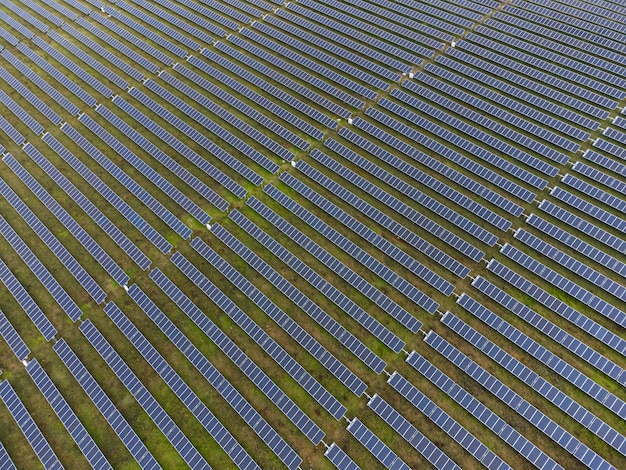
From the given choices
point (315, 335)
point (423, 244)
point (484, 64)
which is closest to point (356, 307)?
point (315, 335)

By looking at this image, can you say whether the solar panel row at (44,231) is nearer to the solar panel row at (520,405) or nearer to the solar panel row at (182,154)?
the solar panel row at (182,154)

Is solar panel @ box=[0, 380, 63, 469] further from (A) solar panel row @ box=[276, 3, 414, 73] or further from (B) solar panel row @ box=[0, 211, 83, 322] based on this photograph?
(A) solar panel row @ box=[276, 3, 414, 73]

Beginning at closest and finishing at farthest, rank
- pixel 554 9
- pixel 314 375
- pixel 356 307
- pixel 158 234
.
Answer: pixel 314 375
pixel 356 307
pixel 158 234
pixel 554 9

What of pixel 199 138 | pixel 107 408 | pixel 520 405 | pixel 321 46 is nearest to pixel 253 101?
pixel 199 138

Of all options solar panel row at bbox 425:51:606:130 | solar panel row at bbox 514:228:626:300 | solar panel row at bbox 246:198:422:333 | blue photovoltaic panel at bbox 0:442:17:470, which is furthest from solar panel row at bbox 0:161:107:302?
solar panel row at bbox 425:51:606:130

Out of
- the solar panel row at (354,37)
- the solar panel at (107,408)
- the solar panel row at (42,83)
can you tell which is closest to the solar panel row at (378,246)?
the solar panel at (107,408)

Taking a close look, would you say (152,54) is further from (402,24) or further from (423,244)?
(423,244)
